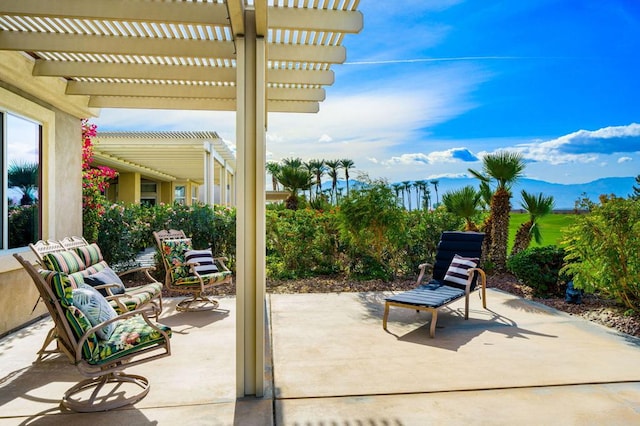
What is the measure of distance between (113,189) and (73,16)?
15502mm

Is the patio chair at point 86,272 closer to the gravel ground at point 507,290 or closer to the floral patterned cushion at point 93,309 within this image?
the floral patterned cushion at point 93,309

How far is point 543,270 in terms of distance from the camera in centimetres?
695

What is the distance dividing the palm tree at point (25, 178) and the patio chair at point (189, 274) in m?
1.82

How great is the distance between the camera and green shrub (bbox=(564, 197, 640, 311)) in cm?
529

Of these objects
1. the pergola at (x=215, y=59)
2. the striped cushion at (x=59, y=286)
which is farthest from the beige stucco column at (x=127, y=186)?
the striped cushion at (x=59, y=286)

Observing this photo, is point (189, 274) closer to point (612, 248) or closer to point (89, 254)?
point (89, 254)

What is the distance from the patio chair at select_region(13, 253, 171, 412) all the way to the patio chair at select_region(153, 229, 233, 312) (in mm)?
2435

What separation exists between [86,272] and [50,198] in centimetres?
194

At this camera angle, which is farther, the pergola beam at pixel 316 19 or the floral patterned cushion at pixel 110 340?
the pergola beam at pixel 316 19

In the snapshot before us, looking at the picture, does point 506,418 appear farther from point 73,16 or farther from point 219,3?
point 73,16

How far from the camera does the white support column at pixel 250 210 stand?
3.26 meters

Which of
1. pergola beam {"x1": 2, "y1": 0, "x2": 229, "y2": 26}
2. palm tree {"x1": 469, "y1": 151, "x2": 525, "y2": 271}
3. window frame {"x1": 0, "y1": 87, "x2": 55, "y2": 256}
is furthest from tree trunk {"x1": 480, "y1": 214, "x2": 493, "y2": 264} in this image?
window frame {"x1": 0, "y1": 87, "x2": 55, "y2": 256}

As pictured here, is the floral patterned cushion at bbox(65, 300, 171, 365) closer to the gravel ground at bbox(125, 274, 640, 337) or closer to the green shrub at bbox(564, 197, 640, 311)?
the gravel ground at bbox(125, 274, 640, 337)

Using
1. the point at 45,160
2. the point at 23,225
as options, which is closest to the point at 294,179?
the point at 45,160
